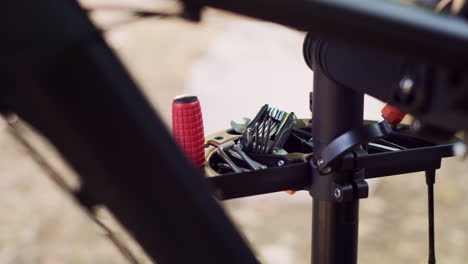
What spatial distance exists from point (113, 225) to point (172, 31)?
9.11 feet

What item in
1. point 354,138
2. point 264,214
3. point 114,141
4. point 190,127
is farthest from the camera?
point 264,214

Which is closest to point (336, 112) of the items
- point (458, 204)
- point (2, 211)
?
point (458, 204)

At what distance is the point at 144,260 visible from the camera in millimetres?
356

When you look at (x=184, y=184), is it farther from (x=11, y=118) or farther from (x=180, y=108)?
(x=180, y=108)

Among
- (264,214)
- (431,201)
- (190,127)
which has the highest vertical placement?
(190,127)

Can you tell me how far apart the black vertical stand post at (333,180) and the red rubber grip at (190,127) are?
158 millimetres

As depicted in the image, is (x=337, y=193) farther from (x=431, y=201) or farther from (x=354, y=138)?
(x=431, y=201)

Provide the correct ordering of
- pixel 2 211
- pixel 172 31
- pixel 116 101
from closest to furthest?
pixel 116 101, pixel 2 211, pixel 172 31

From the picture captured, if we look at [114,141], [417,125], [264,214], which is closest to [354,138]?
[417,125]

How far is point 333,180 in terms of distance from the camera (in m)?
0.69

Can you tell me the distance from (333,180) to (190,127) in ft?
0.68

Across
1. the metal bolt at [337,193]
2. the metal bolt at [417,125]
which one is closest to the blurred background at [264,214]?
the metal bolt at [337,193]

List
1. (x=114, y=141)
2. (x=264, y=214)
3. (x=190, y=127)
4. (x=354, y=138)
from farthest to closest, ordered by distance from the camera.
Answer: (x=264, y=214) < (x=190, y=127) < (x=354, y=138) < (x=114, y=141)

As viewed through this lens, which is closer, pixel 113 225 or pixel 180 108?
pixel 113 225
